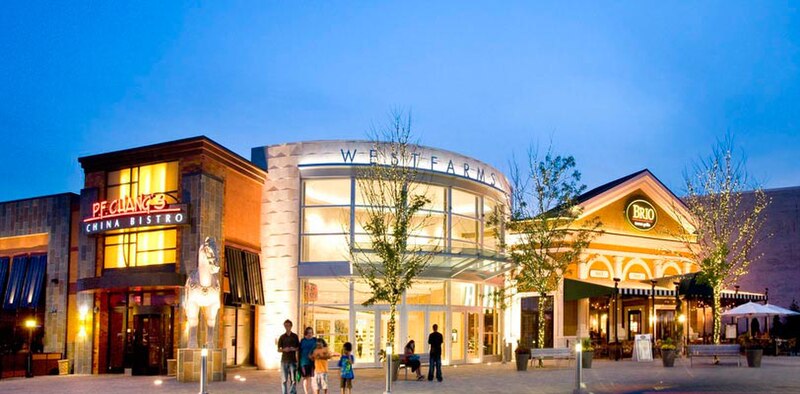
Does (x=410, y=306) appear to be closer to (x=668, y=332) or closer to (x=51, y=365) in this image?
(x=51, y=365)

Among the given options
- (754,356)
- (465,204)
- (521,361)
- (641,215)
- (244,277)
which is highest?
(641,215)

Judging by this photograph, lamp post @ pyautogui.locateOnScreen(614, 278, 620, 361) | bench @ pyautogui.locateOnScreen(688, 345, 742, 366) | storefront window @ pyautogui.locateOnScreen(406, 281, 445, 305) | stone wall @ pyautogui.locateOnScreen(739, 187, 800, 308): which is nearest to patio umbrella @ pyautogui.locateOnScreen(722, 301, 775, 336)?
lamp post @ pyautogui.locateOnScreen(614, 278, 620, 361)

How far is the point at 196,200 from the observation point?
26328 mm

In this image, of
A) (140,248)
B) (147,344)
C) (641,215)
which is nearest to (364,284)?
(147,344)

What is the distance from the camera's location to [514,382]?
73.8ft

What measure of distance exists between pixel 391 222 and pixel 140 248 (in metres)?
8.04

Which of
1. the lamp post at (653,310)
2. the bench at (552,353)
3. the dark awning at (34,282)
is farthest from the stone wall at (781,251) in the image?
the dark awning at (34,282)

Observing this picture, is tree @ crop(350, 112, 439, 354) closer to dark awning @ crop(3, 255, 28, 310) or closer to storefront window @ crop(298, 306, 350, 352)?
storefront window @ crop(298, 306, 350, 352)

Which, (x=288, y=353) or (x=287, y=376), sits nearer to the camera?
(x=288, y=353)

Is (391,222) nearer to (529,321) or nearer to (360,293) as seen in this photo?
(360,293)

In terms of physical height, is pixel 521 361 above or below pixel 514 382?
above

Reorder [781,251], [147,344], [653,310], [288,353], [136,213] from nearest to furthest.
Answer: [288,353] < [136,213] < [147,344] < [653,310] < [781,251]

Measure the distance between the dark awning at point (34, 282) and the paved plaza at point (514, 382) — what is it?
4332mm

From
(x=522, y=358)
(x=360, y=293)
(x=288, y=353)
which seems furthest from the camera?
(x=360, y=293)
